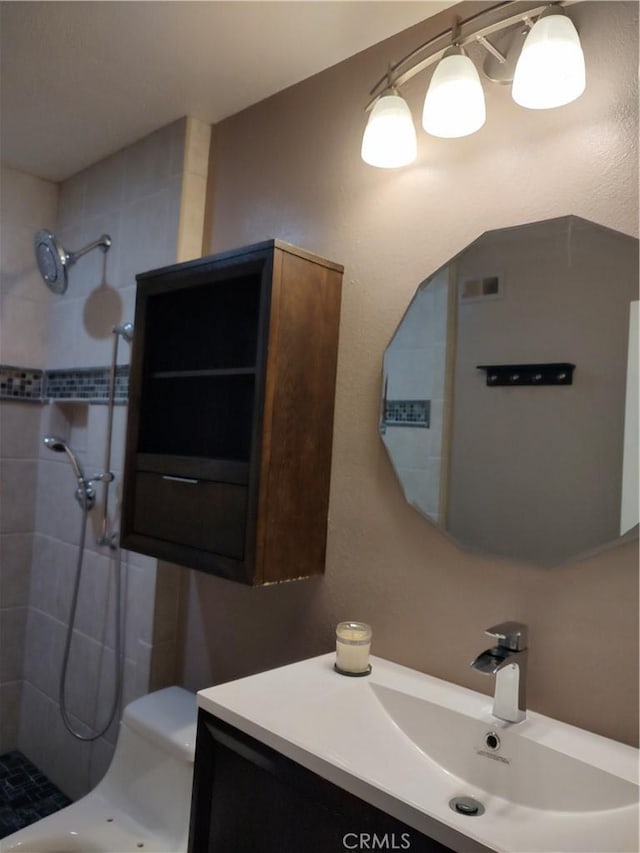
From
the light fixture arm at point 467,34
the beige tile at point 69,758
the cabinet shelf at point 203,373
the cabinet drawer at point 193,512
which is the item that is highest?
the light fixture arm at point 467,34

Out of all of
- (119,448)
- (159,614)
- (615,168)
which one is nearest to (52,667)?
(159,614)

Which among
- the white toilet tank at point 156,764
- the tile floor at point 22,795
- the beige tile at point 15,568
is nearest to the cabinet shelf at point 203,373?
the white toilet tank at point 156,764

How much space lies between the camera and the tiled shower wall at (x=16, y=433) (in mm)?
2434

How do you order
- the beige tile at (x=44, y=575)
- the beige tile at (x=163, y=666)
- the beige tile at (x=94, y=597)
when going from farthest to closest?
the beige tile at (x=44, y=575) → the beige tile at (x=94, y=597) → the beige tile at (x=163, y=666)

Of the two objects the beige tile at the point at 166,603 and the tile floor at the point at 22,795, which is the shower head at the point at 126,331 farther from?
the tile floor at the point at 22,795

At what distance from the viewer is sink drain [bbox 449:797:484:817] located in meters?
0.98

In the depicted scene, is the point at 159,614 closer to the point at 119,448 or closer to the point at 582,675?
the point at 119,448

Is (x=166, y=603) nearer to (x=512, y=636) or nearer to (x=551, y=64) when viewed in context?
(x=512, y=636)

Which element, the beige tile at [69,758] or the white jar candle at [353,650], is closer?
the white jar candle at [353,650]

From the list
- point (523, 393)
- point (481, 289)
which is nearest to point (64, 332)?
point (481, 289)

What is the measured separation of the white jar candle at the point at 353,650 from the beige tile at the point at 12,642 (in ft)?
5.60

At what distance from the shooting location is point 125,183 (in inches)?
85.8

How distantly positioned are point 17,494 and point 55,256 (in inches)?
37.5

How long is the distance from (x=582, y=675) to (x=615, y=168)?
90 centimetres
